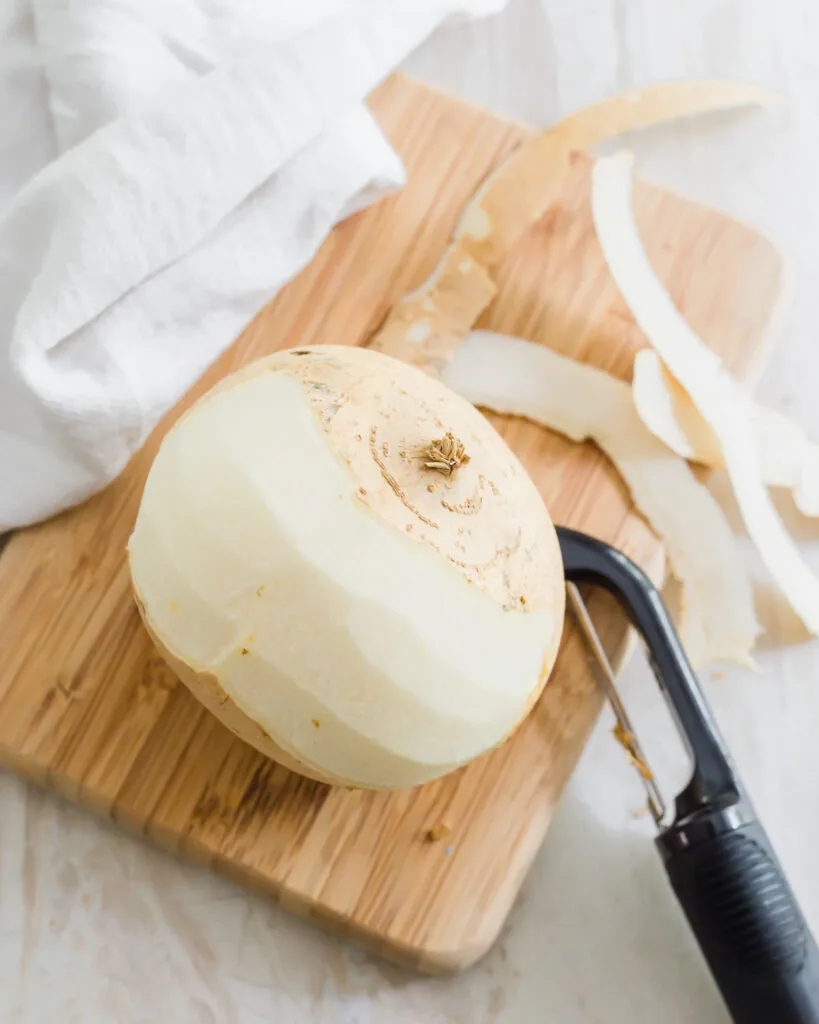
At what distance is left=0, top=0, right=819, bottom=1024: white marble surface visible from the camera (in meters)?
0.80

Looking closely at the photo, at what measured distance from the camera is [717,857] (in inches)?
28.7

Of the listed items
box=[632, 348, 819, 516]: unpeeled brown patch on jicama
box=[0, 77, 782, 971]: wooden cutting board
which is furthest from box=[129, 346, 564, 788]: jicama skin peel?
box=[632, 348, 819, 516]: unpeeled brown patch on jicama

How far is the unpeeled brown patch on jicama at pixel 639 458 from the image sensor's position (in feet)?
2.81

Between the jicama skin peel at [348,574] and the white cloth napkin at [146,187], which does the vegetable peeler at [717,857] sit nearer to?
the jicama skin peel at [348,574]

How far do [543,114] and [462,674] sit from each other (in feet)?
2.30

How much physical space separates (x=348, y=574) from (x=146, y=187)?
1.26 ft

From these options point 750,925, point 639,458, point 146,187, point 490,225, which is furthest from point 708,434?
point 146,187

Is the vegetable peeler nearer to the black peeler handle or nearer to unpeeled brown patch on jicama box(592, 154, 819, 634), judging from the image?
the black peeler handle

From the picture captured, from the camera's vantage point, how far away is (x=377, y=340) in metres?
0.85

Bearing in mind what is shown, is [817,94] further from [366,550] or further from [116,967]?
[116,967]

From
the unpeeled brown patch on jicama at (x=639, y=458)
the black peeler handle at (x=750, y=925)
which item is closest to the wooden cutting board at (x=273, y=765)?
the unpeeled brown patch on jicama at (x=639, y=458)

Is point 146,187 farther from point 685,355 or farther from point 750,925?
point 750,925

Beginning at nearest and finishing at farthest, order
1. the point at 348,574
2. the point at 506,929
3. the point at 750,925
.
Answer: the point at 348,574 → the point at 750,925 → the point at 506,929

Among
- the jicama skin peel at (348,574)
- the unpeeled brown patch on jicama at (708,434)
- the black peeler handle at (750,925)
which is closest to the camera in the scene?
the jicama skin peel at (348,574)
